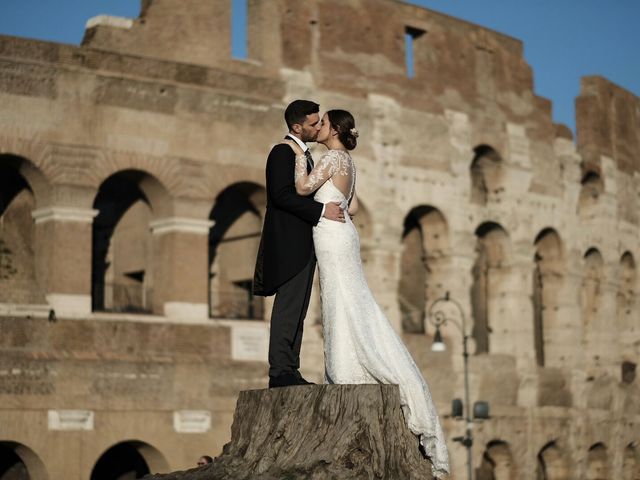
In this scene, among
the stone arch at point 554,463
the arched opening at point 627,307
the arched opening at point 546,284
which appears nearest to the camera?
the stone arch at point 554,463

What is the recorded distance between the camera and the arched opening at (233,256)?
22109 mm

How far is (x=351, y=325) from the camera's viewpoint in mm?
8453

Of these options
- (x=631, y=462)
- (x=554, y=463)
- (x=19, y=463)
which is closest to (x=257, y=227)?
(x=19, y=463)

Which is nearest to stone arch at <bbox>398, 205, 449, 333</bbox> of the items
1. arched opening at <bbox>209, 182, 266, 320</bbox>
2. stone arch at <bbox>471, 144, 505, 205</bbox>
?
stone arch at <bbox>471, 144, 505, 205</bbox>

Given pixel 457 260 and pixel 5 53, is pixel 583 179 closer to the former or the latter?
pixel 457 260

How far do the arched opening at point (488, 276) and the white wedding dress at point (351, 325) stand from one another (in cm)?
1723

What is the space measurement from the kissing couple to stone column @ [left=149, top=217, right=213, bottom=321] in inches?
445

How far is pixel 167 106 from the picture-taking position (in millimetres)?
20047

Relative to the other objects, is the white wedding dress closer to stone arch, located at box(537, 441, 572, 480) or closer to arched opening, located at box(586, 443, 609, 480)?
stone arch, located at box(537, 441, 572, 480)

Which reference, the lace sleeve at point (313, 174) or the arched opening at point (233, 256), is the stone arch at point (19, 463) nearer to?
the arched opening at point (233, 256)

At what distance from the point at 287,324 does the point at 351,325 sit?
402 mm

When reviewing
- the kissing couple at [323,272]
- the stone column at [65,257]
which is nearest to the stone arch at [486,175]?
the stone column at [65,257]

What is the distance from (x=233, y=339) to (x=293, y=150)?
12011 mm

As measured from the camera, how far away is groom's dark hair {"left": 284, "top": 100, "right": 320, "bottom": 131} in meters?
8.55
